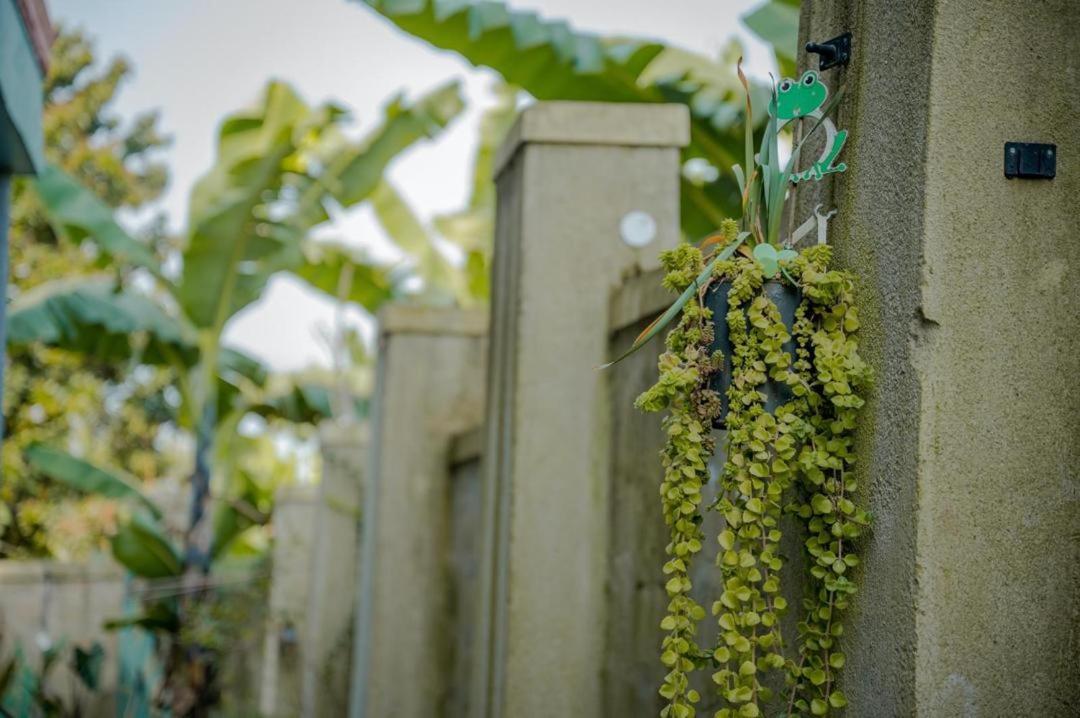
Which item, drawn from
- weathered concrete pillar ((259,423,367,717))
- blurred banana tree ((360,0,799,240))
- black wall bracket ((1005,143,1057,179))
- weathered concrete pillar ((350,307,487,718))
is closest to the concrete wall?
weathered concrete pillar ((259,423,367,717))

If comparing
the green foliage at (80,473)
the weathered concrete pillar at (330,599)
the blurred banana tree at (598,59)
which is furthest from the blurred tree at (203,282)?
the blurred banana tree at (598,59)

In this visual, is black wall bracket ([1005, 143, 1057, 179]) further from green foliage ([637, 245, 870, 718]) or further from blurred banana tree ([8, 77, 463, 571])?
blurred banana tree ([8, 77, 463, 571])

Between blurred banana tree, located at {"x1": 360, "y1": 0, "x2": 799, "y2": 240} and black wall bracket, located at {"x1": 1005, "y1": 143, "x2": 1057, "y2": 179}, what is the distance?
3.87 metres

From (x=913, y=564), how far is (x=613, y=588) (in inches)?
76.7

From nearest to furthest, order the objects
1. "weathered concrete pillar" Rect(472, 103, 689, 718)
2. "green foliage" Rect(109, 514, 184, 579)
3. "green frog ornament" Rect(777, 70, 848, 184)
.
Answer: "green frog ornament" Rect(777, 70, 848, 184) < "weathered concrete pillar" Rect(472, 103, 689, 718) < "green foliage" Rect(109, 514, 184, 579)

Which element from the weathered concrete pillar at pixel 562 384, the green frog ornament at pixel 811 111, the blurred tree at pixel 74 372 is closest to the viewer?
the green frog ornament at pixel 811 111

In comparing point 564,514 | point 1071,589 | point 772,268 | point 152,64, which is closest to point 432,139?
point 564,514

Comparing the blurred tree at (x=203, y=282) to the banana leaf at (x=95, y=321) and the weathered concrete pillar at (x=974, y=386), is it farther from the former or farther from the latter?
the weathered concrete pillar at (x=974, y=386)

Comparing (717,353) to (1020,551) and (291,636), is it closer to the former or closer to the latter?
(1020,551)

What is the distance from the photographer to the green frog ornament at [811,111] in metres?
2.50

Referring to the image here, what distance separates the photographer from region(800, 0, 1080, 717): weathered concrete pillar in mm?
2139

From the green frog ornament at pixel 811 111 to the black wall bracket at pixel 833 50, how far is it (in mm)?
39

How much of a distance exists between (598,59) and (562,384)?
273 centimetres

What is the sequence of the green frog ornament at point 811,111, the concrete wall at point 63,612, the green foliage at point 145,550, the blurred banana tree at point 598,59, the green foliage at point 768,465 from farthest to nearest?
the concrete wall at point 63,612 < the green foliage at point 145,550 < the blurred banana tree at point 598,59 < the green frog ornament at point 811,111 < the green foliage at point 768,465
